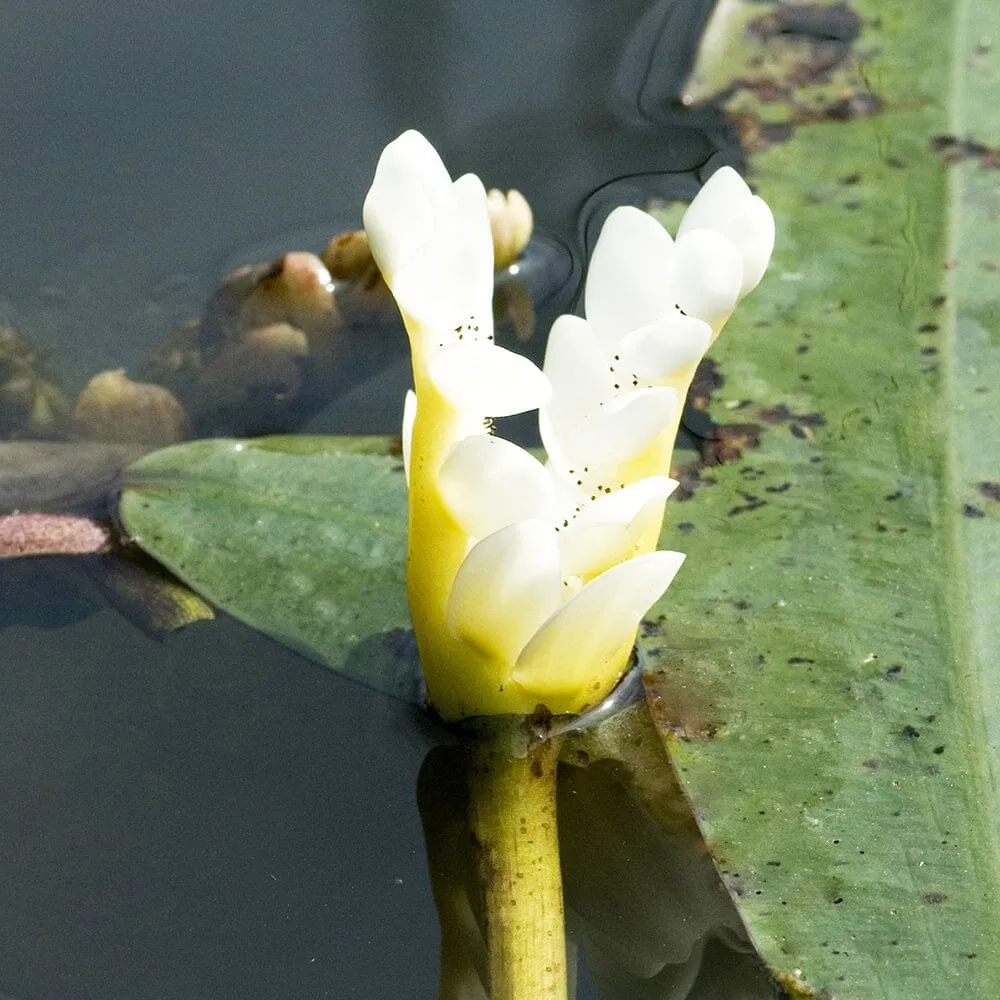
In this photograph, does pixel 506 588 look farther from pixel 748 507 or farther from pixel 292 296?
pixel 292 296

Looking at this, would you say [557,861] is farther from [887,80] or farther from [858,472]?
[887,80]

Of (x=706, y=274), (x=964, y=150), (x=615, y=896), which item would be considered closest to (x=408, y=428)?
(x=706, y=274)

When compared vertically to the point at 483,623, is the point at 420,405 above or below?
above

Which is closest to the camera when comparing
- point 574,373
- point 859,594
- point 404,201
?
point 404,201

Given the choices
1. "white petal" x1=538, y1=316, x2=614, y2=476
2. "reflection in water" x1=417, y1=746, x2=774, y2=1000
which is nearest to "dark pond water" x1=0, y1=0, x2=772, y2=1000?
"reflection in water" x1=417, y1=746, x2=774, y2=1000

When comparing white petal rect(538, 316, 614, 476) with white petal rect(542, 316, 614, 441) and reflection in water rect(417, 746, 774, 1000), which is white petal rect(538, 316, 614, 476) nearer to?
white petal rect(542, 316, 614, 441)

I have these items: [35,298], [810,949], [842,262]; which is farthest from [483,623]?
[35,298]

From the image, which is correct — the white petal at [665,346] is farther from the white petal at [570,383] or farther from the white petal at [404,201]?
the white petal at [404,201]
